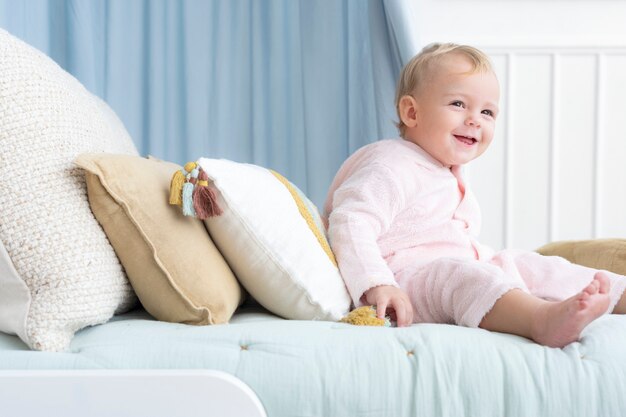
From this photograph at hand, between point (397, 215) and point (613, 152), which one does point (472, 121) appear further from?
point (613, 152)

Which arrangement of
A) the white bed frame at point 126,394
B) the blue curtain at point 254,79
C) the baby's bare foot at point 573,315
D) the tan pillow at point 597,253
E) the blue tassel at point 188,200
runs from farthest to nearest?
the blue curtain at point 254,79 → the tan pillow at point 597,253 → the blue tassel at point 188,200 → the baby's bare foot at point 573,315 → the white bed frame at point 126,394

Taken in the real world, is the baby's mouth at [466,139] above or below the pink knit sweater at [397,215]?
above

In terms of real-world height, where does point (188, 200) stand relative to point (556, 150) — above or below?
above

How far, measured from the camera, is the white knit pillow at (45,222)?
3.37 feet

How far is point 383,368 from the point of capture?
3.25 ft

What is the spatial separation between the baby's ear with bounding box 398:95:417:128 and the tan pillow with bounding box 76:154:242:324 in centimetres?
58

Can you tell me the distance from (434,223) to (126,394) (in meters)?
0.72

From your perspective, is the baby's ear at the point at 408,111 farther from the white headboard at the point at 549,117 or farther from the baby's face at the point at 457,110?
the white headboard at the point at 549,117

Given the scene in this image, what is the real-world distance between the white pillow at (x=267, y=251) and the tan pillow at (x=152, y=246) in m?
0.06

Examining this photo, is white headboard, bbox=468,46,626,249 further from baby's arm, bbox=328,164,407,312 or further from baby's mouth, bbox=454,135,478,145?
baby's arm, bbox=328,164,407,312

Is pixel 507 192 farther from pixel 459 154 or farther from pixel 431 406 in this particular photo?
pixel 431 406

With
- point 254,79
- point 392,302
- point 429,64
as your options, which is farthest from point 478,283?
point 254,79

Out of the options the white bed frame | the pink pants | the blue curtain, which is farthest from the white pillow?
the blue curtain

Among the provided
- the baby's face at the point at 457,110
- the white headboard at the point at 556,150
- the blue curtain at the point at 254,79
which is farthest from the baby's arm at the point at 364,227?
the white headboard at the point at 556,150
